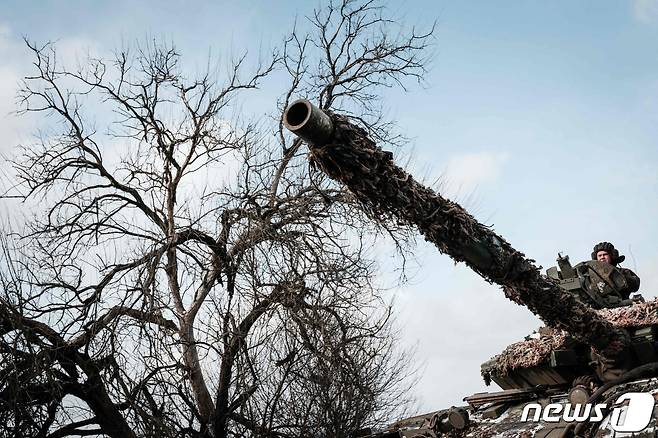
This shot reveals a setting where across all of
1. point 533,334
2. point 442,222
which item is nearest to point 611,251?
point 533,334

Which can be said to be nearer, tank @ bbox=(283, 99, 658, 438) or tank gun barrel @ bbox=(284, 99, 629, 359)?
tank gun barrel @ bbox=(284, 99, 629, 359)

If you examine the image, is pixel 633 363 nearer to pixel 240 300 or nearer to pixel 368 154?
pixel 368 154

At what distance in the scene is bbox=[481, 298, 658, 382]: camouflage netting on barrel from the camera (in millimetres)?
6915

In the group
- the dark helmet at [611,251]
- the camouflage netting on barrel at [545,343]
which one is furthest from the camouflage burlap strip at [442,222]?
the dark helmet at [611,251]

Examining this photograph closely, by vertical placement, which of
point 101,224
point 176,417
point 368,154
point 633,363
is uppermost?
point 101,224

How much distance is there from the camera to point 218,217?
1234 cm

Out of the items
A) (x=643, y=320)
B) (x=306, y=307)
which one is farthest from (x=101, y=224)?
(x=643, y=320)

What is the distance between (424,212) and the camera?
509cm

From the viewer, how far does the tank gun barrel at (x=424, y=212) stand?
4625 millimetres

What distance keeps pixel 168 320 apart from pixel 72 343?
5.18ft

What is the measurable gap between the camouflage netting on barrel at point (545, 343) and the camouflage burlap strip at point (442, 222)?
46 cm

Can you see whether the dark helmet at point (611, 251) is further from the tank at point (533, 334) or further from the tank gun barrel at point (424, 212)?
the tank gun barrel at point (424, 212)

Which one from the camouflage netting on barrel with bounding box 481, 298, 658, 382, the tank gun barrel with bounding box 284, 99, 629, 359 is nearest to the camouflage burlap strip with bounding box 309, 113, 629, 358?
the tank gun barrel with bounding box 284, 99, 629, 359

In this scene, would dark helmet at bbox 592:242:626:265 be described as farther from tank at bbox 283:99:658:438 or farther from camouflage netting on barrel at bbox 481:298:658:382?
camouflage netting on barrel at bbox 481:298:658:382
